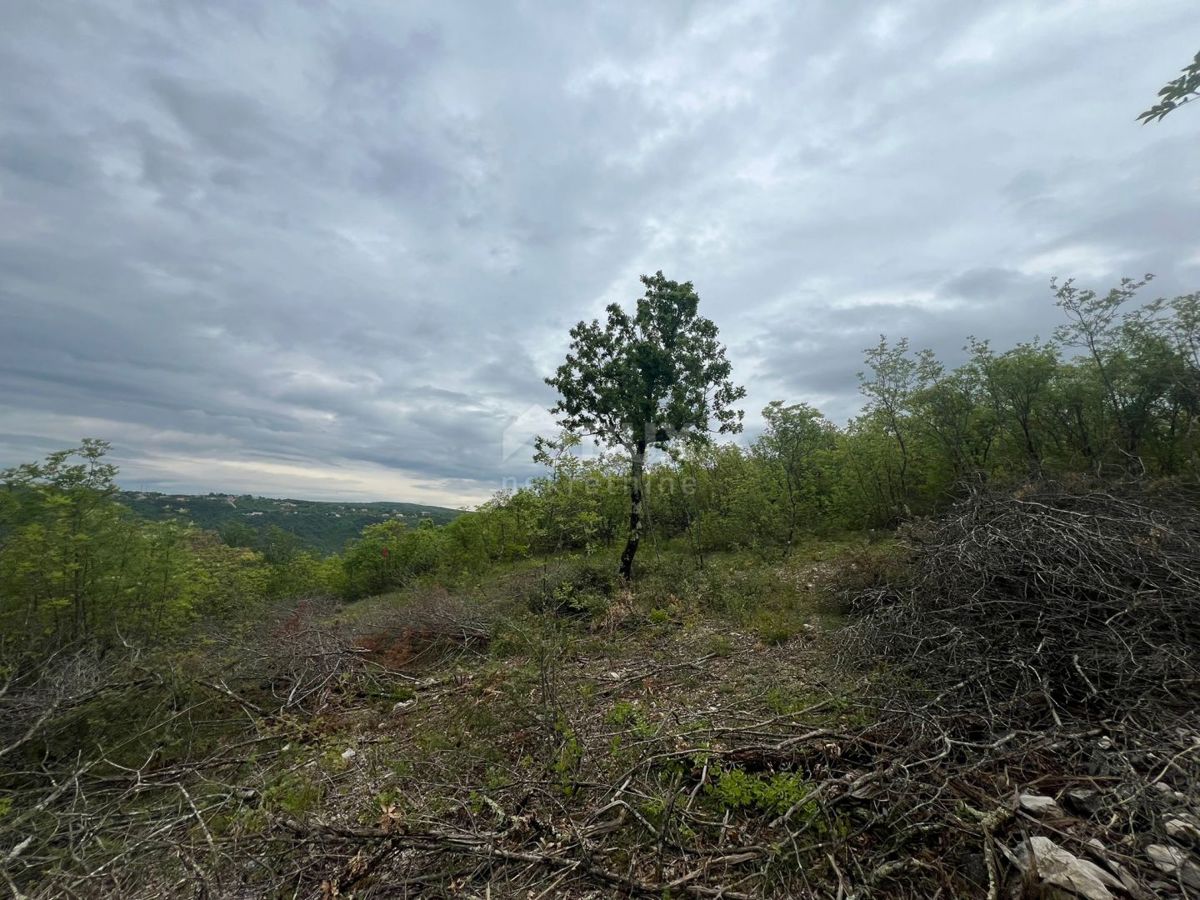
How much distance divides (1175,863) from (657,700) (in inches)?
117

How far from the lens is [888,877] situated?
206cm

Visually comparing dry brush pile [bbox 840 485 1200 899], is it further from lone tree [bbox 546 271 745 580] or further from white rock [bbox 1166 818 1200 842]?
lone tree [bbox 546 271 745 580]

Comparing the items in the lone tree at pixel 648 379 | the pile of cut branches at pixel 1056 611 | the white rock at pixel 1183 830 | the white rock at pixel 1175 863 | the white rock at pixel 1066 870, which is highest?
the lone tree at pixel 648 379

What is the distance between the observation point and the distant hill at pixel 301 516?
16.1 m

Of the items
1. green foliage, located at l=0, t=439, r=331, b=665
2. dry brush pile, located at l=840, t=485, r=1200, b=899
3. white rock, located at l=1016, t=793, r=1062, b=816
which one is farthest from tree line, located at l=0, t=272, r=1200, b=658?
white rock, located at l=1016, t=793, r=1062, b=816

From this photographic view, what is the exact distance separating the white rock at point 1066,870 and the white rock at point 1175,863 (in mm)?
197

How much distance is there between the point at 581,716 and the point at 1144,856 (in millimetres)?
3100

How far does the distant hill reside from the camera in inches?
632

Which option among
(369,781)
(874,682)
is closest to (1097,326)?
(874,682)

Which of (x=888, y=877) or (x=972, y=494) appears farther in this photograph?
(x=972, y=494)

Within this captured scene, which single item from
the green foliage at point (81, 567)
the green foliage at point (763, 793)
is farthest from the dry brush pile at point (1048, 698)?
the green foliage at point (81, 567)

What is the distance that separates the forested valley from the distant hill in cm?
794

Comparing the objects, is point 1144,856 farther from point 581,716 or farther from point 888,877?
point 581,716

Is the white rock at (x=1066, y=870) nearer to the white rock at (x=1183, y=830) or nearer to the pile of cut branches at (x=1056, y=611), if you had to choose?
the white rock at (x=1183, y=830)
